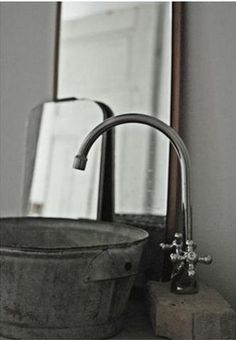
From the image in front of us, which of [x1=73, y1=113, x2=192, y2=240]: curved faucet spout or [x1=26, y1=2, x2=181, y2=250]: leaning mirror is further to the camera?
[x1=26, y1=2, x2=181, y2=250]: leaning mirror

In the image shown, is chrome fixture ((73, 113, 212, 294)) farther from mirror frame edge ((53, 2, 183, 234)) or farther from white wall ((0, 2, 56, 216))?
white wall ((0, 2, 56, 216))

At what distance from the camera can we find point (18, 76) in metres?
1.20

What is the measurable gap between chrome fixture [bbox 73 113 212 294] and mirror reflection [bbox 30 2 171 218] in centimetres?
15

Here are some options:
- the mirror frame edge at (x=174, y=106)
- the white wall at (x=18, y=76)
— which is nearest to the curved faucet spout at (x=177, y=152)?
the mirror frame edge at (x=174, y=106)

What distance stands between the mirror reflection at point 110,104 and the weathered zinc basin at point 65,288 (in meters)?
0.24

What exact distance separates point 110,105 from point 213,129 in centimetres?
26

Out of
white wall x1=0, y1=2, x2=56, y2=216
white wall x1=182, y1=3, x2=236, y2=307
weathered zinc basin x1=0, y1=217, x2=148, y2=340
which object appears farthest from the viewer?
white wall x1=0, y1=2, x2=56, y2=216

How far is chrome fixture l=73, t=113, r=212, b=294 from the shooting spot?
30.3 inches

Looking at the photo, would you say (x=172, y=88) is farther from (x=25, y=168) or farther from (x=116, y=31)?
(x=25, y=168)

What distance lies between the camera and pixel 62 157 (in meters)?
1.11

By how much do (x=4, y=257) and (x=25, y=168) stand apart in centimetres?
51

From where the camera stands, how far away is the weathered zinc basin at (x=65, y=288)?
0.67 meters

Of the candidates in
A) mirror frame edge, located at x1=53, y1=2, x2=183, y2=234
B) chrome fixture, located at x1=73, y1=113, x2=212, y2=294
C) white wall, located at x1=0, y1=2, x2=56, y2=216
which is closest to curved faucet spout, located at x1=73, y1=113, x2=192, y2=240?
chrome fixture, located at x1=73, y1=113, x2=212, y2=294

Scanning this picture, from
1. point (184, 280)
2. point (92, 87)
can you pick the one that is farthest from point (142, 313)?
point (92, 87)
